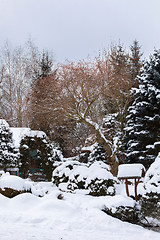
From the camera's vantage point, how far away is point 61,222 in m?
5.38

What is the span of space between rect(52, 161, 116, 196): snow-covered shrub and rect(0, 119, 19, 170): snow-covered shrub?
140 inches

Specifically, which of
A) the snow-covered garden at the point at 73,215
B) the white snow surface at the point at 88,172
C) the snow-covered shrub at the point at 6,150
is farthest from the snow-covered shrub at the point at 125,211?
the snow-covered shrub at the point at 6,150

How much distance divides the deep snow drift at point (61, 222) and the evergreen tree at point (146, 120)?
623 cm

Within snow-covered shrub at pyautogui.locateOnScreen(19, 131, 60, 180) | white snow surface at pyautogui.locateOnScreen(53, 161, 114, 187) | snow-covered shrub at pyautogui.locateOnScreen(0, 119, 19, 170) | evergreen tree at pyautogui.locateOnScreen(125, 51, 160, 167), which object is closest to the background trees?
evergreen tree at pyautogui.locateOnScreen(125, 51, 160, 167)

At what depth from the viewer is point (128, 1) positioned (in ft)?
31.4

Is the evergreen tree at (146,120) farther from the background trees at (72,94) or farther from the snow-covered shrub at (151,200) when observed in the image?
the snow-covered shrub at (151,200)

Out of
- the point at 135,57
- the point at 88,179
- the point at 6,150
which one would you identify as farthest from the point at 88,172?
the point at 135,57

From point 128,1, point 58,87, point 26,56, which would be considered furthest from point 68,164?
point 26,56

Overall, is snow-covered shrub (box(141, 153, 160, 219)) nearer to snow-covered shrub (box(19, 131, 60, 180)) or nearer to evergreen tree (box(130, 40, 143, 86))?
snow-covered shrub (box(19, 131, 60, 180))

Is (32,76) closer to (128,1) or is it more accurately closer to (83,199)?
(128,1)

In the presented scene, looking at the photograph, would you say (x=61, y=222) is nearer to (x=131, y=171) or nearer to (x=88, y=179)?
(x=131, y=171)

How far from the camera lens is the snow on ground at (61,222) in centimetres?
461

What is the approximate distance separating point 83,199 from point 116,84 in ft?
30.8

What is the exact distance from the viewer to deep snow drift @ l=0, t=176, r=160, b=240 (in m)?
4.61
